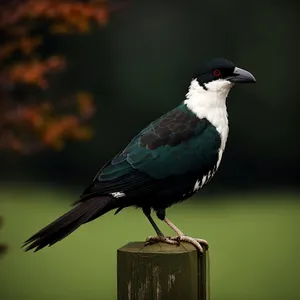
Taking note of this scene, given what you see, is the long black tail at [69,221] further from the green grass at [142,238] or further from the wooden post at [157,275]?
the green grass at [142,238]

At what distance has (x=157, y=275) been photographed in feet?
9.67

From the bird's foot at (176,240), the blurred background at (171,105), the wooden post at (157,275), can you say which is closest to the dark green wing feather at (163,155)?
the bird's foot at (176,240)

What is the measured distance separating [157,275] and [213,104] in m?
1.12

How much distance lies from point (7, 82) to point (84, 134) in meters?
1.09

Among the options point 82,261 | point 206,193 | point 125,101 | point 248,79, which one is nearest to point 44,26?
point 125,101

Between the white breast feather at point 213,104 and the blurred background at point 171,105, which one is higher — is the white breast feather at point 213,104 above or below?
below

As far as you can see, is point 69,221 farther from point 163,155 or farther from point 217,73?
point 217,73

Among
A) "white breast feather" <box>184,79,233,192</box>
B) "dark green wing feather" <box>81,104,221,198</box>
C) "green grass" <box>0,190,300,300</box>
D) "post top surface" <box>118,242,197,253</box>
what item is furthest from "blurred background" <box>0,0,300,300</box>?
"post top surface" <box>118,242,197,253</box>

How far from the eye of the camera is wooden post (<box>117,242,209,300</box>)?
2.94 metres

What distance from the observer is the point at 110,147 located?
14539 millimetres

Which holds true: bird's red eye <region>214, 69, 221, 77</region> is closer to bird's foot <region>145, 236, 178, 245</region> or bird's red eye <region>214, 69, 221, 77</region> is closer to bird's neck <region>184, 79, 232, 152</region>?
bird's neck <region>184, 79, 232, 152</region>

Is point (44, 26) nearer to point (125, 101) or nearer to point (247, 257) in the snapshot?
point (125, 101)

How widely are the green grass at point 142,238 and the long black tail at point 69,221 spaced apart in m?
3.23

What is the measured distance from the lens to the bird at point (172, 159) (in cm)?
344
